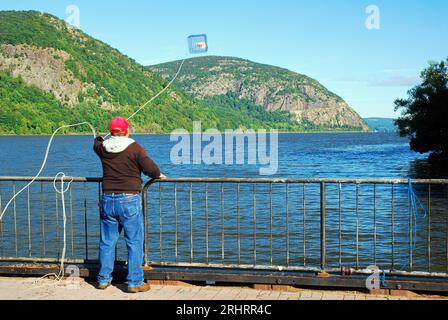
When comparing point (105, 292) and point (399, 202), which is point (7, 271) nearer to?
point (105, 292)

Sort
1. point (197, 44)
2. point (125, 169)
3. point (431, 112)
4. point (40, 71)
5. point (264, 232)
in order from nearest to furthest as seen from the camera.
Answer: point (125, 169) < point (197, 44) < point (264, 232) < point (431, 112) < point (40, 71)

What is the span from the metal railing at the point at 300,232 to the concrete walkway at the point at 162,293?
47 centimetres

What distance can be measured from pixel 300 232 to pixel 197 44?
14.0m

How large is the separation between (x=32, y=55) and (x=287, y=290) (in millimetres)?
203150

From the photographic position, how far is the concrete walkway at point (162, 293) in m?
7.07

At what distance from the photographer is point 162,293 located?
23.9ft

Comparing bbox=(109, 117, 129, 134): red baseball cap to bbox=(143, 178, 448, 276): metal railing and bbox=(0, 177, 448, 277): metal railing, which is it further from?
bbox=(143, 178, 448, 276): metal railing

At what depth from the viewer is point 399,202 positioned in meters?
30.5

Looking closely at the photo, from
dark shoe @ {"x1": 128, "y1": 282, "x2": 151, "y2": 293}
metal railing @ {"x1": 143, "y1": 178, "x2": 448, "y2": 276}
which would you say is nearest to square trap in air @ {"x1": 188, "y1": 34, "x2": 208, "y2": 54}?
metal railing @ {"x1": 143, "y1": 178, "x2": 448, "y2": 276}

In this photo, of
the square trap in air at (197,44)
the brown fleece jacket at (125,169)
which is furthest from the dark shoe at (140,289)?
the square trap in air at (197,44)

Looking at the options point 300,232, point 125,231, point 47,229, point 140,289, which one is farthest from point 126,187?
point 47,229

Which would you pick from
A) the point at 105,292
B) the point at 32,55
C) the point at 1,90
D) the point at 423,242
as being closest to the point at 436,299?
the point at 105,292

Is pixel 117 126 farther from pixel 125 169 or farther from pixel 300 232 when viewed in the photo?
pixel 300 232

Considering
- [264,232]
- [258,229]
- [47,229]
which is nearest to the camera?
[264,232]
